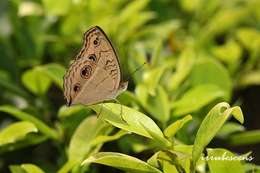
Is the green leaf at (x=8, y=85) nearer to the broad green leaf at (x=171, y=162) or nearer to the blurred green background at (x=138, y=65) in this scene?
the blurred green background at (x=138, y=65)

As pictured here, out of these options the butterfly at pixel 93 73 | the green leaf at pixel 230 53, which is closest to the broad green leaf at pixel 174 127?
the butterfly at pixel 93 73

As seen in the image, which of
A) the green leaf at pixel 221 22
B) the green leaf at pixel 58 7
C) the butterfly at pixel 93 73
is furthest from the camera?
the green leaf at pixel 221 22

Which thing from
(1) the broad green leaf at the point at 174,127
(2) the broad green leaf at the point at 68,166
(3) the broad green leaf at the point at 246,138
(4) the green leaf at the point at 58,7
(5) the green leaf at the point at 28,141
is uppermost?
(4) the green leaf at the point at 58,7

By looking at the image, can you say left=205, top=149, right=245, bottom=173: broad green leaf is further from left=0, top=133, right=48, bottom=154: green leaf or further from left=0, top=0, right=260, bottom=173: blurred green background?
left=0, top=133, right=48, bottom=154: green leaf

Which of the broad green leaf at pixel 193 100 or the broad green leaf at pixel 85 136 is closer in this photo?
the broad green leaf at pixel 85 136

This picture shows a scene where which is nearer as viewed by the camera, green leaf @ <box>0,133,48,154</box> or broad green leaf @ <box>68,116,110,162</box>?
broad green leaf @ <box>68,116,110,162</box>

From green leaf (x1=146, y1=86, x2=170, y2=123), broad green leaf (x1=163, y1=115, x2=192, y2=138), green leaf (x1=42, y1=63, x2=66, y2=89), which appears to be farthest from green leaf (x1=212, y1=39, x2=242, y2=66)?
broad green leaf (x1=163, y1=115, x2=192, y2=138)

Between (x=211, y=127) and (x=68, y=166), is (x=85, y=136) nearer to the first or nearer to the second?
(x=68, y=166)

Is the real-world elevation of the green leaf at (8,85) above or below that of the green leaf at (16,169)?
above
